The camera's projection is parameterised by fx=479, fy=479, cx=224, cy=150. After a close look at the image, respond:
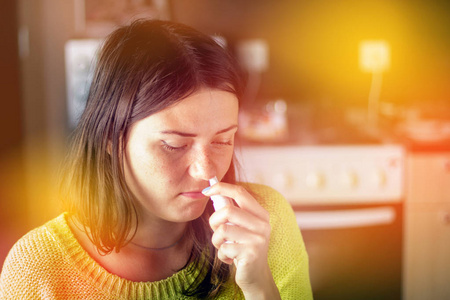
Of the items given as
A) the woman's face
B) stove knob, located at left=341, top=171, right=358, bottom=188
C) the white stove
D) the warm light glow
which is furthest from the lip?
the warm light glow

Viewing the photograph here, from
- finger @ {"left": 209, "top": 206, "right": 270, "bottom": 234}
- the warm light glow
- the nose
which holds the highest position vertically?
the warm light glow

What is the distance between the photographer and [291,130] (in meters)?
2.24

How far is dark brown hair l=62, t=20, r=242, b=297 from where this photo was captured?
76cm

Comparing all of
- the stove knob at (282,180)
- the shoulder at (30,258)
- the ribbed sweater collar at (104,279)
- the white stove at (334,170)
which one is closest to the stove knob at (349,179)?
the white stove at (334,170)

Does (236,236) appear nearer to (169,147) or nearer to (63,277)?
(169,147)

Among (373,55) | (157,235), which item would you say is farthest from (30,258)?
(373,55)

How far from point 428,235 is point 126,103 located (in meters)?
1.65

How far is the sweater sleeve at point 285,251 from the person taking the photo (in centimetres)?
93

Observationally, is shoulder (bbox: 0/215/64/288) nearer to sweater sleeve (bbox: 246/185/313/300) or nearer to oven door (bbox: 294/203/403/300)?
sweater sleeve (bbox: 246/185/313/300)

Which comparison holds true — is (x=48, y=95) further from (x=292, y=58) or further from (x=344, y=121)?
(x=344, y=121)

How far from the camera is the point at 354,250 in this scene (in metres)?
1.97

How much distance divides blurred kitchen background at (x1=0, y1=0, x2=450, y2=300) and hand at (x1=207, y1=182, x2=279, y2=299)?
1.13m

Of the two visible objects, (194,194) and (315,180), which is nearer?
(194,194)

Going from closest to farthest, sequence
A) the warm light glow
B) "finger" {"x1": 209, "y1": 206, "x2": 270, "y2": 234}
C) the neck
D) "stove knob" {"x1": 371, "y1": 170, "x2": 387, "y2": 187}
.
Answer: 1. "finger" {"x1": 209, "y1": 206, "x2": 270, "y2": 234}
2. the neck
3. "stove knob" {"x1": 371, "y1": 170, "x2": 387, "y2": 187}
4. the warm light glow
